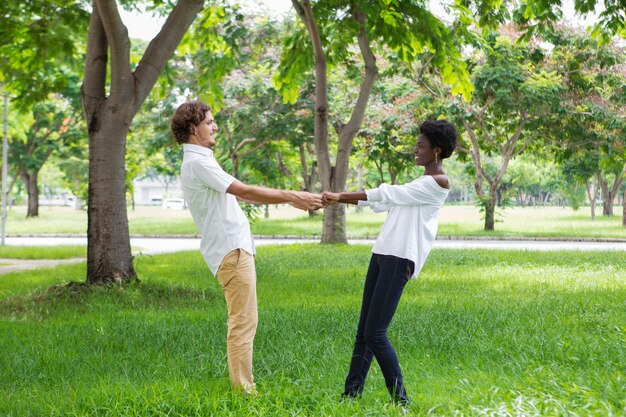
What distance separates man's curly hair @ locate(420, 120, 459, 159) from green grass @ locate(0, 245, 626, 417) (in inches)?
61.9

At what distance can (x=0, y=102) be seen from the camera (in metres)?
24.8

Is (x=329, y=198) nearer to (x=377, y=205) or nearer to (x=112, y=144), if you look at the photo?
(x=377, y=205)

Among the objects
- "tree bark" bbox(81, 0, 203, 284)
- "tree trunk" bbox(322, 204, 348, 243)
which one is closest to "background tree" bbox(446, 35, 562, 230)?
"tree trunk" bbox(322, 204, 348, 243)

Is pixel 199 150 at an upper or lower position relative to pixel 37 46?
lower

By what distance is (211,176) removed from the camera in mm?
4594

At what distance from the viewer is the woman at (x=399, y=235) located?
14.6 feet

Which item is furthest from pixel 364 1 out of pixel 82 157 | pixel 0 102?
pixel 82 157

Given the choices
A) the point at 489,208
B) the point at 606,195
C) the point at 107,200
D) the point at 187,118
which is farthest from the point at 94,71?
the point at 606,195

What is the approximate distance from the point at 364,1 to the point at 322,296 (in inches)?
185

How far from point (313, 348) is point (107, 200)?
15.8 ft

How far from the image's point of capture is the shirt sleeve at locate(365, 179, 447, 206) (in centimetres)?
444

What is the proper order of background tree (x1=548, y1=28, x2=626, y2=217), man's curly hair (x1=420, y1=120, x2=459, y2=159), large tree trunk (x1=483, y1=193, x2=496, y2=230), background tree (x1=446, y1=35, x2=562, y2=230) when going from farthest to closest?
large tree trunk (x1=483, y1=193, x2=496, y2=230)
background tree (x1=548, y1=28, x2=626, y2=217)
background tree (x1=446, y1=35, x2=562, y2=230)
man's curly hair (x1=420, y1=120, x2=459, y2=159)

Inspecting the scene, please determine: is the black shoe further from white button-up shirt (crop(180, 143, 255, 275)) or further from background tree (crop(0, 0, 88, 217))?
background tree (crop(0, 0, 88, 217))

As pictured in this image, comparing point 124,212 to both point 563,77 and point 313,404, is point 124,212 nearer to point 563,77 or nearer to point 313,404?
point 313,404
